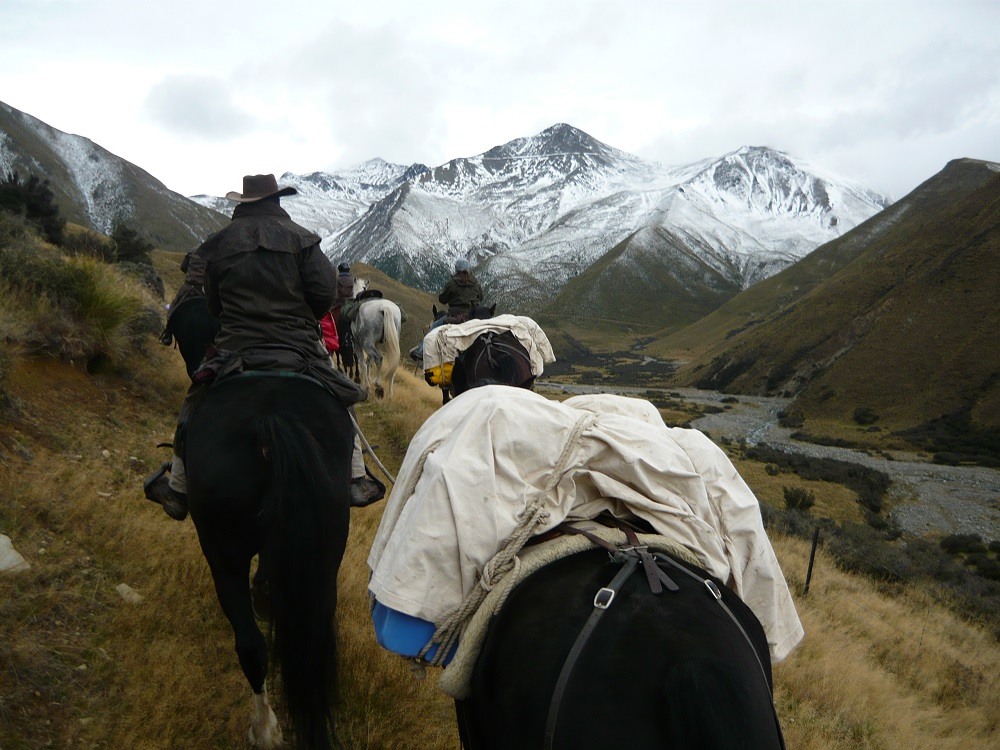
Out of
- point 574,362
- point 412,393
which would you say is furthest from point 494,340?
point 574,362

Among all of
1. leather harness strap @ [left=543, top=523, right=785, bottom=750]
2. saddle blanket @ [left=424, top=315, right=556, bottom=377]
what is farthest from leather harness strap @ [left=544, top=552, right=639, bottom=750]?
saddle blanket @ [left=424, top=315, right=556, bottom=377]

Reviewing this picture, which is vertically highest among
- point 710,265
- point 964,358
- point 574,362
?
point 710,265

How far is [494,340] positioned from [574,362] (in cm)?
10388

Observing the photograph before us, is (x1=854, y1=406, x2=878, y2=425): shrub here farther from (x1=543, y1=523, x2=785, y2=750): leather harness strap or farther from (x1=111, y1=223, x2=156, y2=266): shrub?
(x1=543, y1=523, x2=785, y2=750): leather harness strap

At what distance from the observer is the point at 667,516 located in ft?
6.24

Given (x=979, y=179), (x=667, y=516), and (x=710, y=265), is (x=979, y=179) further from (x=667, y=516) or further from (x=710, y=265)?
(x=667, y=516)

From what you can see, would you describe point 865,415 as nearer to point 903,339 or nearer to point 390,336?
point 903,339

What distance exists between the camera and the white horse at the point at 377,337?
10836 millimetres

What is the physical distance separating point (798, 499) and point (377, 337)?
15701 millimetres

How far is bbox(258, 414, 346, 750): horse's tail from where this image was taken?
2.50 m

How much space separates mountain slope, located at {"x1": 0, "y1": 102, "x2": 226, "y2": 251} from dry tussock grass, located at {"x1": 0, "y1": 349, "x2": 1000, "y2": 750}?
107390 mm

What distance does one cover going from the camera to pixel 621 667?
1386 millimetres

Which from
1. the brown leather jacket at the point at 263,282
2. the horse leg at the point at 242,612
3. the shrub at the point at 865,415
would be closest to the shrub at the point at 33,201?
the brown leather jacket at the point at 263,282

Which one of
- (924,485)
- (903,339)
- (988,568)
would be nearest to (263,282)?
(988,568)
